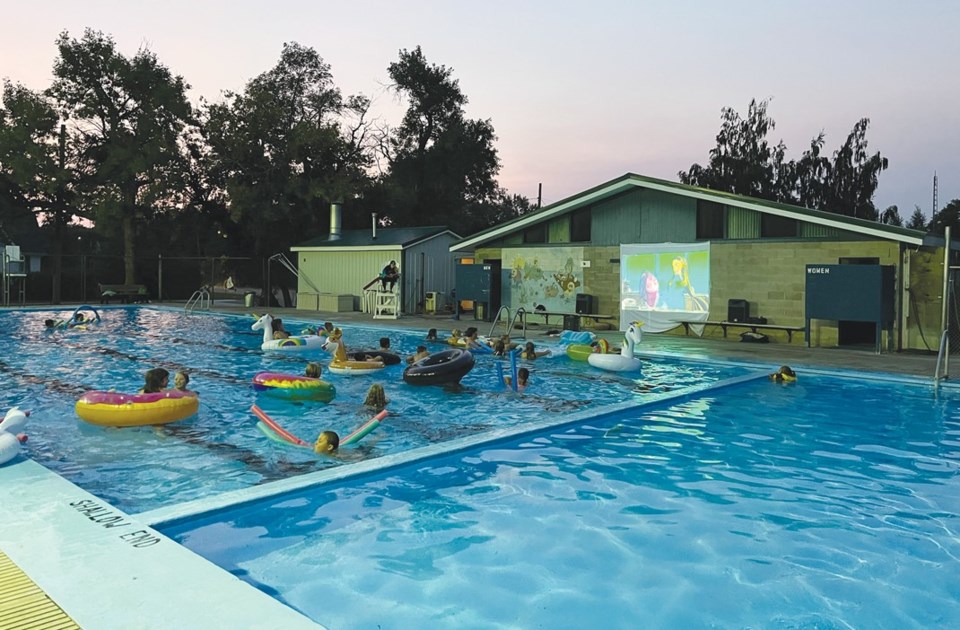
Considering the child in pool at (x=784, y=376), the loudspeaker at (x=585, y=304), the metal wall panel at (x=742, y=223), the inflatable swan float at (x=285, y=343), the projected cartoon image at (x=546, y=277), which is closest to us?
the child in pool at (x=784, y=376)

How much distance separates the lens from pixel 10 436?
6.58m

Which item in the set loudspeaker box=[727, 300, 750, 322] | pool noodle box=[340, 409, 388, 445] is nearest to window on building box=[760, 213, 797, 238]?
loudspeaker box=[727, 300, 750, 322]

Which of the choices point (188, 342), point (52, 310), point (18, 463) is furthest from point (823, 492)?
point (52, 310)

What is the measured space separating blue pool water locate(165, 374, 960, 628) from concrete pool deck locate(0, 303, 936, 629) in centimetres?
44

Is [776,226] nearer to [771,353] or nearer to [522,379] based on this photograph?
[771,353]

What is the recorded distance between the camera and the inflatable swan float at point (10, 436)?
642cm

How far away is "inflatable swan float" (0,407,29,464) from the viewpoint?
6422 millimetres

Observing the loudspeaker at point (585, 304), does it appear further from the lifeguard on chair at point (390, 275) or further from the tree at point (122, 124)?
the tree at point (122, 124)

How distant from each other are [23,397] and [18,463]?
17.0ft

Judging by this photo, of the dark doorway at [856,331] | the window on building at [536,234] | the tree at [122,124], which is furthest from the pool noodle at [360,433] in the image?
the tree at [122,124]

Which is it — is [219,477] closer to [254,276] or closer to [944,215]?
[254,276]

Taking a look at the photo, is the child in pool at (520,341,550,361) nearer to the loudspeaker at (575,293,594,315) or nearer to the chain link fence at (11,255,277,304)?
the loudspeaker at (575,293,594,315)

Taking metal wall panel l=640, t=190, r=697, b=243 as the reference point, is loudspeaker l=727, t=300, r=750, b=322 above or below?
below

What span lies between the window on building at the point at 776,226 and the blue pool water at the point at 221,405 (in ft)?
20.2
